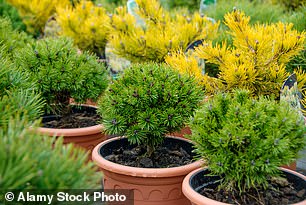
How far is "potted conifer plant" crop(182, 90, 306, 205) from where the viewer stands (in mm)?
1592

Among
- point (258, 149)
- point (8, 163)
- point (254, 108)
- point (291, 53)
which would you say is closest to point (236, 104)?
point (254, 108)

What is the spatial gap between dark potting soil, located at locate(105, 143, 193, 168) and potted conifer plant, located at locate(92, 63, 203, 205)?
0.01 metres

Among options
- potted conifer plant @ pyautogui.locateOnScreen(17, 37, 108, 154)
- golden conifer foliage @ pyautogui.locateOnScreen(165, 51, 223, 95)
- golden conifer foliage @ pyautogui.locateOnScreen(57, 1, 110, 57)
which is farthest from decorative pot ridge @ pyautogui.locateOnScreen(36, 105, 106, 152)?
golden conifer foliage @ pyautogui.locateOnScreen(57, 1, 110, 57)

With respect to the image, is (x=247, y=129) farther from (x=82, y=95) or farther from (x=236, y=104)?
(x=82, y=95)

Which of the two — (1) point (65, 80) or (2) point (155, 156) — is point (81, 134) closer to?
(1) point (65, 80)

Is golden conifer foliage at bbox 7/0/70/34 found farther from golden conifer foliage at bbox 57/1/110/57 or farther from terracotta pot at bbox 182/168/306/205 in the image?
terracotta pot at bbox 182/168/306/205

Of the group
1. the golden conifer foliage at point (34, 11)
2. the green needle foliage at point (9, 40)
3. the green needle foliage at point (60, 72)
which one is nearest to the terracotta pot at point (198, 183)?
the green needle foliage at point (60, 72)

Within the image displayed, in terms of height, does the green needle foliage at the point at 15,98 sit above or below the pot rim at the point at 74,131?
above

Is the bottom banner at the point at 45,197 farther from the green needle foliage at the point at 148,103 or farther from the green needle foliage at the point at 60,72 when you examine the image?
the green needle foliage at the point at 60,72

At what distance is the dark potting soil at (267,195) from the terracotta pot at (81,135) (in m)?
0.89

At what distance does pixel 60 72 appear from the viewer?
247 centimetres

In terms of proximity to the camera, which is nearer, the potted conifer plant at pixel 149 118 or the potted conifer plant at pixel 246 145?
the potted conifer plant at pixel 246 145

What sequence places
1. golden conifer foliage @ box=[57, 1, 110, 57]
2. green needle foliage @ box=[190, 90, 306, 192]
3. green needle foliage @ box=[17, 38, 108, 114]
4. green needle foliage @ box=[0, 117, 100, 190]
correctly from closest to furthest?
green needle foliage @ box=[0, 117, 100, 190] < green needle foliage @ box=[190, 90, 306, 192] < green needle foliage @ box=[17, 38, 108, 114] < golden conifer foliage @ box=[57, 1, 110, 57]

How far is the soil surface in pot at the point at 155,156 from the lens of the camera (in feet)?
7.01
